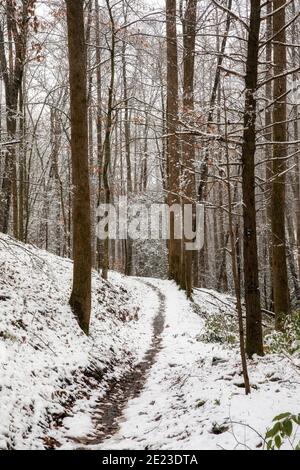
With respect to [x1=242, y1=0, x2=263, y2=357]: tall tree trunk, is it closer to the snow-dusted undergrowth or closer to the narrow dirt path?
the narrow dirt path

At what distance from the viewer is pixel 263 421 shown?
183 inches

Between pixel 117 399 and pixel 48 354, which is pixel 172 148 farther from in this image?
pixel 117 399

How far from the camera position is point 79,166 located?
947 cm

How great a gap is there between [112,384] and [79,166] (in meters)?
4.57

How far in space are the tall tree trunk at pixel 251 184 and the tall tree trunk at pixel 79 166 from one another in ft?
13.1

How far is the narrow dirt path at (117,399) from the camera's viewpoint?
570cm

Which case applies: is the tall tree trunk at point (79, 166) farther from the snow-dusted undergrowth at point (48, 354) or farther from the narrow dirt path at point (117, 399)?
the narrow dirt path at point (117, 399)

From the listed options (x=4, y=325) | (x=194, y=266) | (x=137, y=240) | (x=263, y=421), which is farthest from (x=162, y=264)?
(x=263, y=421)

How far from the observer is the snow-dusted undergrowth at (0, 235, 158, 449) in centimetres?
536

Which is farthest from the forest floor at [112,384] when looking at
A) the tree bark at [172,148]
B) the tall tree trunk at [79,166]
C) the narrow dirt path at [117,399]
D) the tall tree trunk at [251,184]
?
the tree bark at [172,148]

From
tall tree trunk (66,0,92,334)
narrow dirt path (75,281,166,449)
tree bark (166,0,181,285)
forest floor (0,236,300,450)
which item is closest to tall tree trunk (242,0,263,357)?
forest floor (0,236,300,450)

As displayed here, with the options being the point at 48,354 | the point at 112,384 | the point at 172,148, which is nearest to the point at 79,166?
the point at 48,354

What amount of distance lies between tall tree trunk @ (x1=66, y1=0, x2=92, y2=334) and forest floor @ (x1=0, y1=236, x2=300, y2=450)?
1.42 feet
